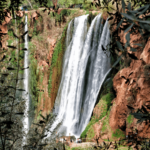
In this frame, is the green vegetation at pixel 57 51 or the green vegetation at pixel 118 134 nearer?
the green vegetation at pixel 118 134

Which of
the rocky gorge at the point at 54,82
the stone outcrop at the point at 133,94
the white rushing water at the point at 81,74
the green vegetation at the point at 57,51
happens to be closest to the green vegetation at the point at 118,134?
the rocky gorge at the point at 54,82

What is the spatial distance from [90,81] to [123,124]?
4.07 meters

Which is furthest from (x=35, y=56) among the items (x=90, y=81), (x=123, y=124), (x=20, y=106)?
(x=20, y=106)

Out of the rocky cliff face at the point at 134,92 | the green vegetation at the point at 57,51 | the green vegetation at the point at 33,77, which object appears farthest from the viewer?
the green vegetation at the point at 33,77

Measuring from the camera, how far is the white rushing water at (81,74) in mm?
11907

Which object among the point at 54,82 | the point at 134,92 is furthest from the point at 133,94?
the point at 54,82

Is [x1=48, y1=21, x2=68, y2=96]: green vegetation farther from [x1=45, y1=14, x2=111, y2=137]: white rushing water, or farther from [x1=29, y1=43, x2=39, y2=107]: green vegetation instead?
[x1=29, y1=43, x2=39, y2=107]: green vegetation

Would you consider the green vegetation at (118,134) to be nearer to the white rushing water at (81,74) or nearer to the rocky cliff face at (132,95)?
the rocky cliff face at (132,95)

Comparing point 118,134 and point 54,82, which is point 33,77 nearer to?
point 54,82

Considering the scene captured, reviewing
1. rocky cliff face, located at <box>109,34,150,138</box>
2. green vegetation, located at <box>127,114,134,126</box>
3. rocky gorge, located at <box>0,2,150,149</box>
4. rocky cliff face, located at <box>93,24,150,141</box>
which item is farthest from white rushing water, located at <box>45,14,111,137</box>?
green vegetation, located at <box>127,114,134,126</box>

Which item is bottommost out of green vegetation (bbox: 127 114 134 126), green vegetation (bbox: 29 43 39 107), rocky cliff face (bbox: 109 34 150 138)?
green vegetation (bbox: 29 43 39 107)

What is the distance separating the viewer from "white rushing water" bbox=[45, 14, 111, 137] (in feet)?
39.1

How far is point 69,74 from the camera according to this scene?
47.1ft

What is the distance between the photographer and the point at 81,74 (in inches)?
518
